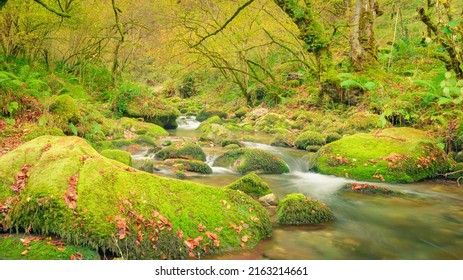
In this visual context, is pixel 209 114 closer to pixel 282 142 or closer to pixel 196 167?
pixel 282 142

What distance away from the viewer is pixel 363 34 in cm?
1235

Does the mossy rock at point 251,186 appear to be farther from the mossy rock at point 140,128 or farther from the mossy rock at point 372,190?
the mossy rock at point 140,128

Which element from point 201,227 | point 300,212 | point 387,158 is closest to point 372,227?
point 300,212

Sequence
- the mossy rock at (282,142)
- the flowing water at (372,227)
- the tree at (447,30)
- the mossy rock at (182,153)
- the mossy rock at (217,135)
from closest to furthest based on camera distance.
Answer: the tree at (447,30) → the flowing water at (372,227) → the mossy rock at (182,153) → the mossy rock at (282,142) → the mossy rock at (217,135)

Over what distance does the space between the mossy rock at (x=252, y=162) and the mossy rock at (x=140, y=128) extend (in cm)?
487

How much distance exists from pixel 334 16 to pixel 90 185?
1866cm

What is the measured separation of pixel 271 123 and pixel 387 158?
7690 mm

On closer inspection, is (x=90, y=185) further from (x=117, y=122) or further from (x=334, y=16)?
(x=334, y=16)

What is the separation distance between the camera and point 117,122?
13.4 meters

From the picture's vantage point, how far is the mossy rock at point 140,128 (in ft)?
42.0

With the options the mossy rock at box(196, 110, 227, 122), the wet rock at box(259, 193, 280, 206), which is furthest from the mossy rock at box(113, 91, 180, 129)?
the wet rock at box(259, 193, 280, 206)

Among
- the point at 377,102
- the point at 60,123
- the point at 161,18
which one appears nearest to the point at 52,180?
the point at 60,123

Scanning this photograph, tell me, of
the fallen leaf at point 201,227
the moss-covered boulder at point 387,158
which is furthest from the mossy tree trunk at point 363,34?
the fallen leaf at point 201,227
